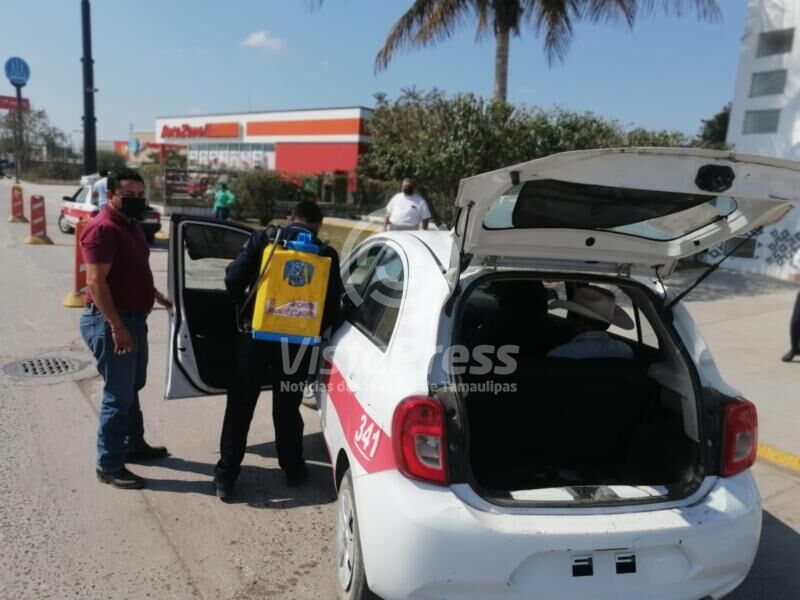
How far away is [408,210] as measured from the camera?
426 inches

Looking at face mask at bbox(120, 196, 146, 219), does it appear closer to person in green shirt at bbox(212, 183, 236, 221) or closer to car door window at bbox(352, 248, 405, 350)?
car door window at bbox(352, 248, 405, 350)

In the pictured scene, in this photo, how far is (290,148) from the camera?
3944cm

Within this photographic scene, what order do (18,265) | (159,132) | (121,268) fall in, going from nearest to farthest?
(121,268) → (18,265) → (159,132)

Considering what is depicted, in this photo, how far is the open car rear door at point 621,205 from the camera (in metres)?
1.91

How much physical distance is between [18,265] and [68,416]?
810cm

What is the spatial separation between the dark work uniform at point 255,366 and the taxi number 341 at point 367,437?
3.13 feet

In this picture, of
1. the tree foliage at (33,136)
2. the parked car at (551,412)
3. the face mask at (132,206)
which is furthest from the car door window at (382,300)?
the tree foliage at (33,136)

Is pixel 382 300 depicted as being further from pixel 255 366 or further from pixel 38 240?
pixel 38 240

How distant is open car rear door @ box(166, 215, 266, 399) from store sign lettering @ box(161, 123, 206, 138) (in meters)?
48.1

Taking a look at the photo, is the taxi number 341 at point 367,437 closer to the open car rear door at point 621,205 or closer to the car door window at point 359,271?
the open car rear door at point 621,205

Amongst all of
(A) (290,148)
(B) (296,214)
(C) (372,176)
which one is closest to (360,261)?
(B) (296,214)

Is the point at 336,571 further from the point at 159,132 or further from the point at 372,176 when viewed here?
the point at 159,132

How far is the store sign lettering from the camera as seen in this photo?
48531 millimetres

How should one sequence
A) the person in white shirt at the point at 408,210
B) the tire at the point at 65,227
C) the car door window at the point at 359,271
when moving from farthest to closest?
the tire at the point at 65,227, the person in white shirt at the point at 408,210, the car door window at the point at 359,271
